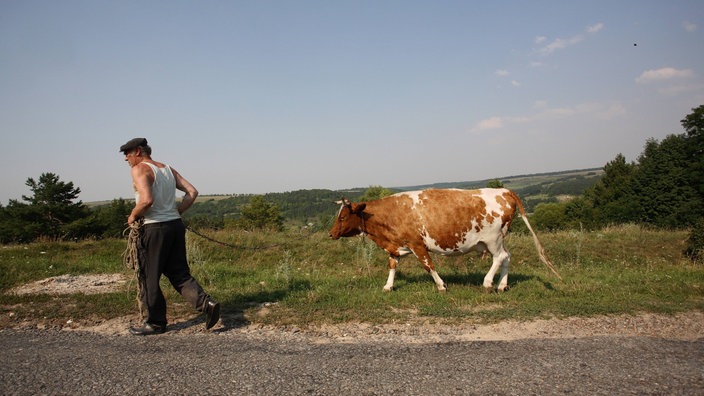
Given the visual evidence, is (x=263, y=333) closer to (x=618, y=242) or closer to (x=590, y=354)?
(x=590, y=354)

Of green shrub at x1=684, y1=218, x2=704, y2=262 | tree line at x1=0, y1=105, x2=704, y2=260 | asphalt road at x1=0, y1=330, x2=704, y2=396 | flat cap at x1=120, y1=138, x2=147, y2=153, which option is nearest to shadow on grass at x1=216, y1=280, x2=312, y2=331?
asphalt road at x1=0, y1=330, x2=704, y2=396

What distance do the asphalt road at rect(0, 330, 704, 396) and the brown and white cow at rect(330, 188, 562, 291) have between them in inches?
129

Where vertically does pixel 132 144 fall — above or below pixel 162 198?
above

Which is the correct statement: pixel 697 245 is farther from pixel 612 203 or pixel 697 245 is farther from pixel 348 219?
pixel 612 203

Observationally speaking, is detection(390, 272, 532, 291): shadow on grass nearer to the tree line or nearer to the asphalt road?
the asphalt road

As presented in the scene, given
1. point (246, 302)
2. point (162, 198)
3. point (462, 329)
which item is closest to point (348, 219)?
point (246, 302)

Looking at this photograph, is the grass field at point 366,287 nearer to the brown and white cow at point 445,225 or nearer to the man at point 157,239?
the brown and white cow at point 445,225

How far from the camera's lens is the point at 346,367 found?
4.47m

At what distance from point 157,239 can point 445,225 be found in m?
5.45

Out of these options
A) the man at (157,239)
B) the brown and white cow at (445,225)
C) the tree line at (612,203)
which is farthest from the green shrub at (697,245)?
the tree line at (612,203)

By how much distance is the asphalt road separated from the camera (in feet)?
12.8

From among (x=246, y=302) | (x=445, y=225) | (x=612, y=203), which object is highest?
(x=445, y=225)

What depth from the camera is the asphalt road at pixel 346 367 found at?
390cm

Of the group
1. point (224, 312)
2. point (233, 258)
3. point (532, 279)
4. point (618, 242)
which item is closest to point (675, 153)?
point (618, 242)
